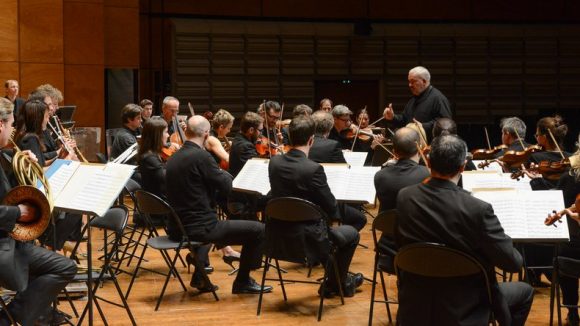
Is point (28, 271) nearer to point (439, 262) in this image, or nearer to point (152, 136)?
point (439, 262)

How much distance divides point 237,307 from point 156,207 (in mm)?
874

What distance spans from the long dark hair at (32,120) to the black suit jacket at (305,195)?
172 centimetres

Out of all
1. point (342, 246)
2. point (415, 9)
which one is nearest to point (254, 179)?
point (342, 246)

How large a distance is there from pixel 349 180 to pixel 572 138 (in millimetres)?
8471

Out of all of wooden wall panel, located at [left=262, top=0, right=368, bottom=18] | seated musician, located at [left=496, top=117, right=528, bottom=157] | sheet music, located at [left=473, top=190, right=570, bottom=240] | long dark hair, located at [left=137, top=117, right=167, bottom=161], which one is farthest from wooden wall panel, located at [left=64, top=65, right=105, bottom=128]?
sheet music, located at [left=473, top=190, right=570, bottom=240]

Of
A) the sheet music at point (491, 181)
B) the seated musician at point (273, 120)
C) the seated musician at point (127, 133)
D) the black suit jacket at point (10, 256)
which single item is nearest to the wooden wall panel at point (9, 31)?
the seated musician at point (127, 133)

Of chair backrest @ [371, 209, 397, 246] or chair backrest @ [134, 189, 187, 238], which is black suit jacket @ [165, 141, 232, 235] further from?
chair backrest @ [371, 209, 397, 246]

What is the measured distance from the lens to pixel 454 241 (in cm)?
320

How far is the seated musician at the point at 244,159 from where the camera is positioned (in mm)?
6402

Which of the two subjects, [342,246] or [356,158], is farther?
[356,158]

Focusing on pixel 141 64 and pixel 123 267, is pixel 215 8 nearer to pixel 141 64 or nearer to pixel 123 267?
pixel 141 64

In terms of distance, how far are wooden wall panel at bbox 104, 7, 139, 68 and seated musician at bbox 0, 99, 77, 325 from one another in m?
8.41

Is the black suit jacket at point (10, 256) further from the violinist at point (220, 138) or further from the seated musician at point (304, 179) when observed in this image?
the violinist at point (220, 138)

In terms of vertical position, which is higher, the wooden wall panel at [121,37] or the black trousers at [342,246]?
the wooden wall panel at [121,37]
